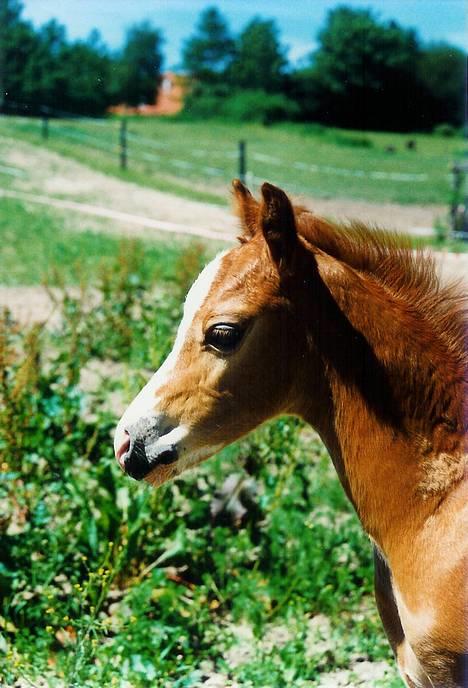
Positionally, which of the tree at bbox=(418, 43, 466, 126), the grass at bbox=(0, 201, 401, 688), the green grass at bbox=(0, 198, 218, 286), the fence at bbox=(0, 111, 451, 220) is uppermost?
the tree at bbox=(418, 43, 466, 126)

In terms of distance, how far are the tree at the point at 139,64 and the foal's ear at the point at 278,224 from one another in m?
9.86

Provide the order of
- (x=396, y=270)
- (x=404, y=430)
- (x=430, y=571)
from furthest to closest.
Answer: (x=396, y=270), (x=404, y=430), (x=430, y=571)

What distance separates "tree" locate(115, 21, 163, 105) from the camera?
485 inches

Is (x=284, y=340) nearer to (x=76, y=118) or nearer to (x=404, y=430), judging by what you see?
(x=404, y=430)

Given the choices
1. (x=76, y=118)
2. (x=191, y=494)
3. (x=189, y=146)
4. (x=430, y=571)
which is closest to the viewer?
(x=430, y=571)

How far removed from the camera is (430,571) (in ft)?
7.04

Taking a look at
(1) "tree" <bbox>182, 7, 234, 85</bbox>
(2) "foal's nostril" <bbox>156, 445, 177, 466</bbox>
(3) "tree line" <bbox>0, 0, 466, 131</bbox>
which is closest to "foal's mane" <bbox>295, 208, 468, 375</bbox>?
(2) "foal's nostril" <bbox>156, 445, 177, 466</bbox>

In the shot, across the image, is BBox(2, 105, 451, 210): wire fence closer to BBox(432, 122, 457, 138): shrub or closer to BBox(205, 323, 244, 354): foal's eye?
BBox(432, 122, 457, 138): shrub

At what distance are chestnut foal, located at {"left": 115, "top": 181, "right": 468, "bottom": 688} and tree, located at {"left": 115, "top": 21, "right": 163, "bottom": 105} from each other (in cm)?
988

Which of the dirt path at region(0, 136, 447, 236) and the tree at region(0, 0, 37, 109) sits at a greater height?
the tree at region(0, 0, 37, 109)

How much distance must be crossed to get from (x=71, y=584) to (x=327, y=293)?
6.84 feet

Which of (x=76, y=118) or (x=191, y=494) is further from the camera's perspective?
(x=76, y=118)

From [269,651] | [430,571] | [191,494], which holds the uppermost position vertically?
[430,571]

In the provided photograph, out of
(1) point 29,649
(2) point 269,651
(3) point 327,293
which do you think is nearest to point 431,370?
(3) point 327,293
